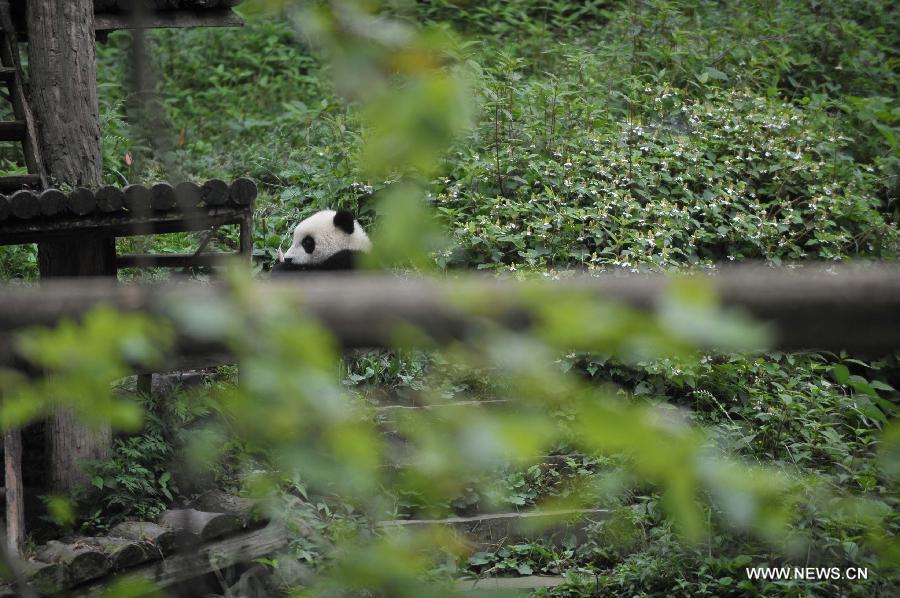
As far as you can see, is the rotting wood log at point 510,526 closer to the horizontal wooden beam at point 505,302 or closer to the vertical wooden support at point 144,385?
the vertical wooden support at point 144,385

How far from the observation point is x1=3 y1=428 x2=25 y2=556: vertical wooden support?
3.94 metres

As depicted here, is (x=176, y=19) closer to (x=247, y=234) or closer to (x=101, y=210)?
(x=247, y=234)

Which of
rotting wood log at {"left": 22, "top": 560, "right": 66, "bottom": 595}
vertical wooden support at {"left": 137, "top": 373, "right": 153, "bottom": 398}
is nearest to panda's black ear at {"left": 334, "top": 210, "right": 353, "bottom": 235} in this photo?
vertical wooden support at {"left": 137, "top": 373, "right": 153, "bottom": 398}

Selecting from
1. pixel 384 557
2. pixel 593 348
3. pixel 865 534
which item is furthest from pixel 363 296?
pixel 865 534

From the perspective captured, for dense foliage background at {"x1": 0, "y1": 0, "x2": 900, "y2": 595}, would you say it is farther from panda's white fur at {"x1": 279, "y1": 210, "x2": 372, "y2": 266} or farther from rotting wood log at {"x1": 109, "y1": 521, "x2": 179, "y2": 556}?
panda's white fur at {"x1": 279, "y1": 210, "x2": 372, "y2": 266}

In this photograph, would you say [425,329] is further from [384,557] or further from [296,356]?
[384,557]

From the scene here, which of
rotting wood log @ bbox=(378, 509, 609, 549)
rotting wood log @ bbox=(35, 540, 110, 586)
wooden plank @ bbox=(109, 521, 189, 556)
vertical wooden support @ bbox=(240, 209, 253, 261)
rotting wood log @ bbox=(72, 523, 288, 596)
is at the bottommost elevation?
rotting wood log @ bbox=(378, 509, 609, 549)

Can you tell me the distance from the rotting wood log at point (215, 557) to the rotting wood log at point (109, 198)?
174 centimetres

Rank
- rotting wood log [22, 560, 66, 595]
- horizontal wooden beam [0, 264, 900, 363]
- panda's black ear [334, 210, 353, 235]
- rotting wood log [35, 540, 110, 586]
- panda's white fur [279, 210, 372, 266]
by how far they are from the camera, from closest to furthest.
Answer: horizontal wooden beam [0, 264, 900, 363]
rotting wood log [22, 560, 66, 595]
rotting wood log [35, 540, 110, 586]
panda's black ear [334, 210, 353, 235]
panda's white fur [279, 210, 372, 266]

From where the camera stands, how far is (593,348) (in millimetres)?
1004

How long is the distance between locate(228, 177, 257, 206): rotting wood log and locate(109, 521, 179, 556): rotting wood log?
174 cm

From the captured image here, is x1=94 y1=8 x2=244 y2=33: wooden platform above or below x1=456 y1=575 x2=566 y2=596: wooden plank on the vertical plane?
above

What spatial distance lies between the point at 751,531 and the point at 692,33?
19.5ft

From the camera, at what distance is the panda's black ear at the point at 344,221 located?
6012mm
